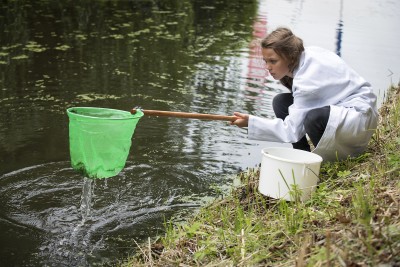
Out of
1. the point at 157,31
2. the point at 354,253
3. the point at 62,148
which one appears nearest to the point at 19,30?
the point at 157,31

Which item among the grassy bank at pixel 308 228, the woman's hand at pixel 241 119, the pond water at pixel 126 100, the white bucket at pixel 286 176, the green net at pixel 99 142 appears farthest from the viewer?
the woman's hand at pixel 241 119

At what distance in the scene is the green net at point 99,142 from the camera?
3.40 metres

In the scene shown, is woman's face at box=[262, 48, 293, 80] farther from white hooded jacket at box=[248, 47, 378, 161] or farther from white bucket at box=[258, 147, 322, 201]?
white bucket at box=[258, 147, 322, 201]

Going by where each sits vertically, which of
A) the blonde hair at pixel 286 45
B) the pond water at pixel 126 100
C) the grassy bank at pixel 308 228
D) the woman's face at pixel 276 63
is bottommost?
the pond water at pixel 126 100

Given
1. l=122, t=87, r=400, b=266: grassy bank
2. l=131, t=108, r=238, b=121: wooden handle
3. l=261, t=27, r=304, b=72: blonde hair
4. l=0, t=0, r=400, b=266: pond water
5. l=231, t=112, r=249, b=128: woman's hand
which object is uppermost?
l=261, t=27, r=304, b=72: blonde hair

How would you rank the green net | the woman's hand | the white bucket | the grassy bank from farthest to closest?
the woman's hand < the green net < the white bucket < the grassy bank

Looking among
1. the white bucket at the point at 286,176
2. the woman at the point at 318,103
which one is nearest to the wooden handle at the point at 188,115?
the woman at the point at 318,103

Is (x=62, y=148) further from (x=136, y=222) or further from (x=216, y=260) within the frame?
(x=216, y=260)

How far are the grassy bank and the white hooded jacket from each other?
8.5 inches

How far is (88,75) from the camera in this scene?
23.1 feet

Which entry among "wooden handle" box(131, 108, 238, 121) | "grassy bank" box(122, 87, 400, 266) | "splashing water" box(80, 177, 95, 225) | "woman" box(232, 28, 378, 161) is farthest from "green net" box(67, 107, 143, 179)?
"woman" box(232, 28, 378, 161)

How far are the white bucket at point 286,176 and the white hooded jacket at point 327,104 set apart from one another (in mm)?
265

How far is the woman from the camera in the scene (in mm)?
3533

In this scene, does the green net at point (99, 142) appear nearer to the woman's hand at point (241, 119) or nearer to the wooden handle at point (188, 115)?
the wooden handle at point (188, 115)
